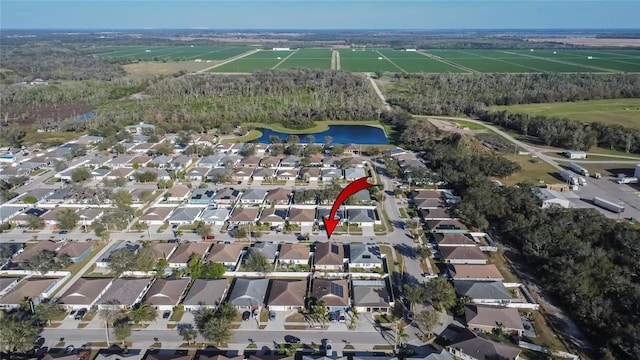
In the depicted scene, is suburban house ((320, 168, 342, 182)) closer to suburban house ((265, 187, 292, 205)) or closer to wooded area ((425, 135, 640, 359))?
suburban house ((265, 187, 292, 205))

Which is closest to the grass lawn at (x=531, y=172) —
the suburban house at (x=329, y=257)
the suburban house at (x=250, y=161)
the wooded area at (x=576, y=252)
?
the wooded area at (x=576, y=252)

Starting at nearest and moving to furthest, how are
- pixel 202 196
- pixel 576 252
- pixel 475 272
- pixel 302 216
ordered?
pixel 576 252
pixel 475 272
pixel 302 216
pixel 202 196

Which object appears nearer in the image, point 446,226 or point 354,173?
point 446,226

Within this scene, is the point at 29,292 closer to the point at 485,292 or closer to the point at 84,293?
the point at 84,293

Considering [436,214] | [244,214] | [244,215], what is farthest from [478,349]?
[244,214]

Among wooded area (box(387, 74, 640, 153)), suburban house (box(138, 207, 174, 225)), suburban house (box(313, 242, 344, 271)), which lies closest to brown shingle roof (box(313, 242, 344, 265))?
suburban house (box(313, 242, 344, 271))

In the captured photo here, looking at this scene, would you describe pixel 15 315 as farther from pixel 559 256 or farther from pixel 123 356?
pixel 559 256
